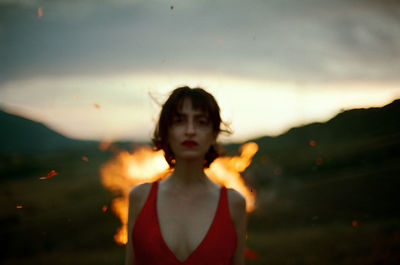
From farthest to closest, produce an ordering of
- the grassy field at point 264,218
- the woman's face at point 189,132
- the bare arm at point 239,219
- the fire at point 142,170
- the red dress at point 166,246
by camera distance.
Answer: the grassy field at point 264,218 → the fire at point 142,170 → the bare arm at point 239,219 → the woman's face at point 189,132 → the red dress at point 166,246

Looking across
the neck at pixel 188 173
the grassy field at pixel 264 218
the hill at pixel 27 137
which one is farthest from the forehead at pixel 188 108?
the hill at pixel 27 137

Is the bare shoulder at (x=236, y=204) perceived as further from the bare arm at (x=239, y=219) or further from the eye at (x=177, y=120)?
the eye at (x=177, y=120)

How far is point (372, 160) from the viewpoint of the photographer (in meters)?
7.63

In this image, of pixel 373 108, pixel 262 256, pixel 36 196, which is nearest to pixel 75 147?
pixel 36 196

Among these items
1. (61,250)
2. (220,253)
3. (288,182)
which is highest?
(220,253)

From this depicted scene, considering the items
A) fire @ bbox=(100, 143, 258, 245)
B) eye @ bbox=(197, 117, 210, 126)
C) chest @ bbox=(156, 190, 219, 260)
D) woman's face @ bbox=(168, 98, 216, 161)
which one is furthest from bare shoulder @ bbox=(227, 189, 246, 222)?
fire @ bbox=(100, 143, 258, 245)

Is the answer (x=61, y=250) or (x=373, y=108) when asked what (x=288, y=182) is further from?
(x=61, y=250)

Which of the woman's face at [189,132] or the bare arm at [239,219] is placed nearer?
the woman's face at [189,132]

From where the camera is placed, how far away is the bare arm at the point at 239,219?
2.68m

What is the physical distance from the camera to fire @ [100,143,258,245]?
464cm

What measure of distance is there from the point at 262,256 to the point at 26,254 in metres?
4.09

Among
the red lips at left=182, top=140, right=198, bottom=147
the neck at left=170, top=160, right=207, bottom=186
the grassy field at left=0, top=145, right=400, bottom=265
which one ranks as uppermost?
the red lips at left=182, top=140, right=198, bottom=147

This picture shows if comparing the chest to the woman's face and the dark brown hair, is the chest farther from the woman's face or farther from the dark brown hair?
the dark brown hair

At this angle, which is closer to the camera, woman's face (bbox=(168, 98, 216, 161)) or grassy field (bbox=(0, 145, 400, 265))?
woman's face (bbox=(168, 98, 216, 161))
